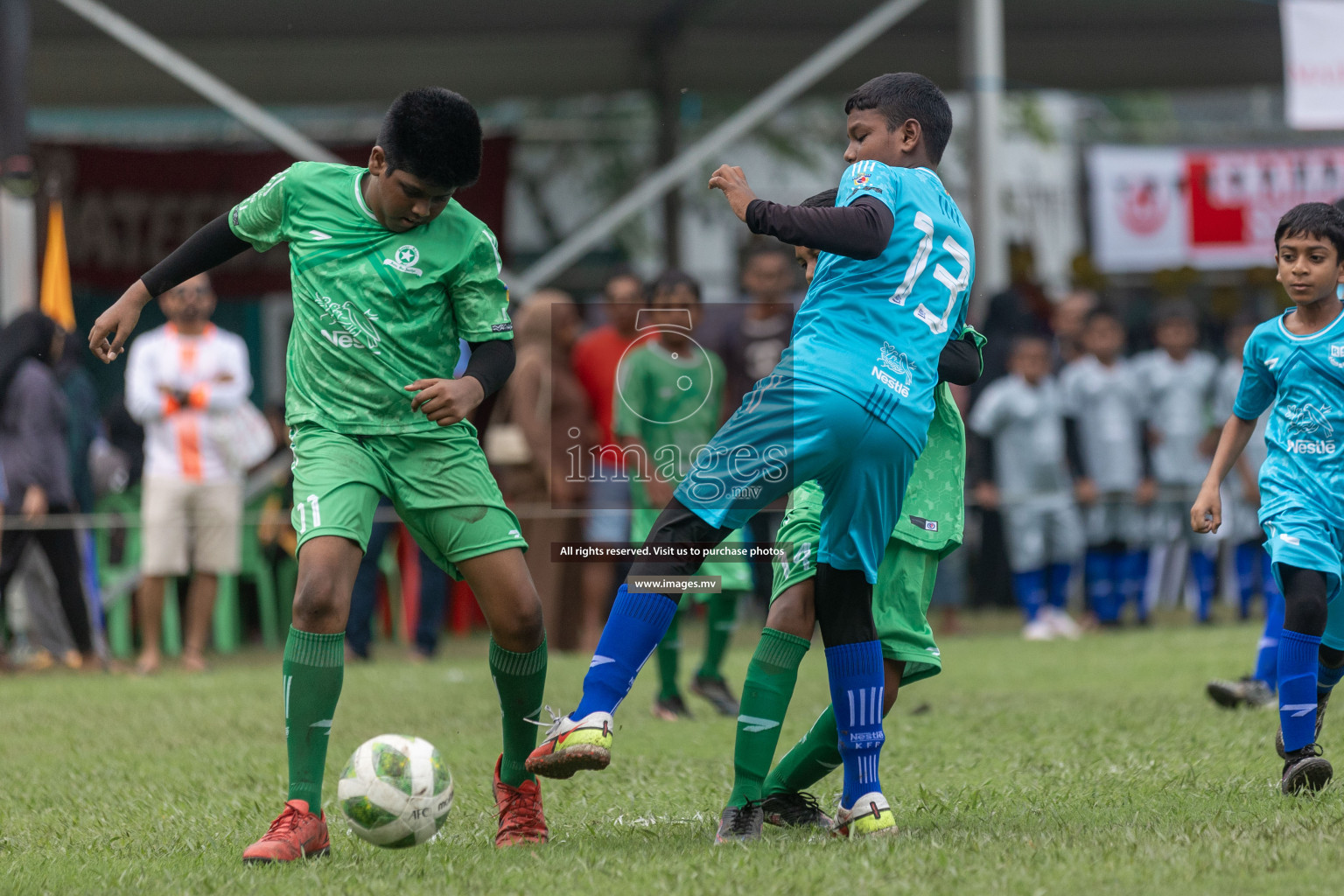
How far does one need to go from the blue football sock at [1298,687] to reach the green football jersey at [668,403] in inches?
150

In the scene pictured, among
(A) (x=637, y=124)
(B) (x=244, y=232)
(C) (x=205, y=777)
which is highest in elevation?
(A) (x=637, y=124)

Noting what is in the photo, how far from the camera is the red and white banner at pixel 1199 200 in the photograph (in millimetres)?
17703

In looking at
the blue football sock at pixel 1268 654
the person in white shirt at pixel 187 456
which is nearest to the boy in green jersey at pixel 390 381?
the blue football sock at pixel 1268 654

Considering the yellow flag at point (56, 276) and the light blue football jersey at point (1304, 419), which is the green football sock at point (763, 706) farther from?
the yellow flag at point (56, 276)

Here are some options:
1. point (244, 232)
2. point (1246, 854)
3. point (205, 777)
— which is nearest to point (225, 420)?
point (205, 777)

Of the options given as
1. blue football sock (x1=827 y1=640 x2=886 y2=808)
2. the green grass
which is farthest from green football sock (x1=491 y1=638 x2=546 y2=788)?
blue football sock (x1=827 y1=640 x2=886 y2=808)

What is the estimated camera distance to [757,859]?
4121 millimetres

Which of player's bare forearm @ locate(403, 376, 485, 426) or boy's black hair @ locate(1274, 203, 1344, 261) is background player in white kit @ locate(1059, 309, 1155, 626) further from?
player's bare forearm @ locate(403, 376, 485, 426)

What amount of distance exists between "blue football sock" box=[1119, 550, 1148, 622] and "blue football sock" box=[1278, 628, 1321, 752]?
791cm

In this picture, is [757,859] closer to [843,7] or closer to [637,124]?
[843,7]

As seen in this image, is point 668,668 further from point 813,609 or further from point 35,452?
point 35,452

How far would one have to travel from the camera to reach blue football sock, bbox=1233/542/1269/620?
13.1 m

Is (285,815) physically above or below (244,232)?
below

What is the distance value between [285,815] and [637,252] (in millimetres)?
16907
